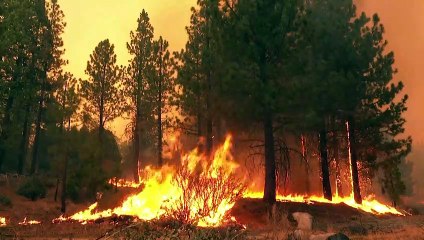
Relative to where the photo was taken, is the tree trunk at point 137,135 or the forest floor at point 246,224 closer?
the forest floor at point 246,224

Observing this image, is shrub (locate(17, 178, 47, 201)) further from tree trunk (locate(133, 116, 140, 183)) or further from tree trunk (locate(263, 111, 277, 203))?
tree trunk (locate(263, 111, 277, 203))

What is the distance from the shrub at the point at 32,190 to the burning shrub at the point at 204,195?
1704 centimetres

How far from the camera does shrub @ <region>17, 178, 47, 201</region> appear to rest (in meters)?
29.2

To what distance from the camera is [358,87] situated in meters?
26.6

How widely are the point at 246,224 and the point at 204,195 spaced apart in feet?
12.3

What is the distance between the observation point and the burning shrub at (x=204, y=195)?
49.6ft

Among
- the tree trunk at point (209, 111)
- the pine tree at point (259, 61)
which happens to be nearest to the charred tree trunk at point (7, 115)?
the tree trunk at point (209, 111)

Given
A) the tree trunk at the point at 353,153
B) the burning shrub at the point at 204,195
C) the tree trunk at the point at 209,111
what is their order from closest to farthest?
the burning shrub at the point at 204,195
the tree trunk at the point at 209,111
the tree trunk at the point at 353,153

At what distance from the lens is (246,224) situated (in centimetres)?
1808

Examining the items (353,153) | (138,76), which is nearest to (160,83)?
(138,76)

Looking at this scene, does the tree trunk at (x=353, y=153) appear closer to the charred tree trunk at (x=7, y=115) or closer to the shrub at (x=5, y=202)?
the shrub at (x=5, y=202)

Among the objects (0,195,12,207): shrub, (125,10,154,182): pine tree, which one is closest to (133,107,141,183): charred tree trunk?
(125,10,154,182): pine tree

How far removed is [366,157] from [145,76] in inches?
829

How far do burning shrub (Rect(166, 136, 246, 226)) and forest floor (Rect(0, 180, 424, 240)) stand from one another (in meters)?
1.13
